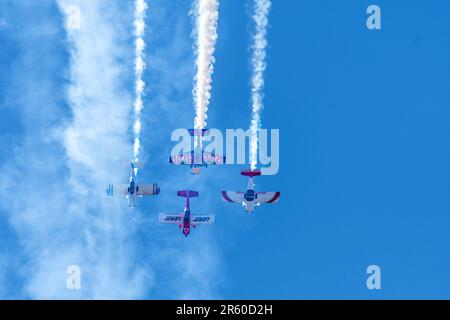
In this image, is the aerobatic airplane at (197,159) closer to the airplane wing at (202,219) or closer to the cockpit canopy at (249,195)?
the cockpit canopy at (249,195)

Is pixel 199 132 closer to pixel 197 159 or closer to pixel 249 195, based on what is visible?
pixel 197 159

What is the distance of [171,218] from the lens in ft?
234

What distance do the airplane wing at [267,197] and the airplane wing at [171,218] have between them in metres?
5.83

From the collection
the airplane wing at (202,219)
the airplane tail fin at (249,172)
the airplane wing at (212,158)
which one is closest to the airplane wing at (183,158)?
the airplane wing at (212,158)

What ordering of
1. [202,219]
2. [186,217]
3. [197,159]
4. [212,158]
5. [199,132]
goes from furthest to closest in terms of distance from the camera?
[202,219] → [186,217] → [197,159] → [212,158] → [199,132]

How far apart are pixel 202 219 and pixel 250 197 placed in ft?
14.7

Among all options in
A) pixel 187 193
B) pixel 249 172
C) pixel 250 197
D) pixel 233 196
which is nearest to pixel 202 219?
pixel 187 193

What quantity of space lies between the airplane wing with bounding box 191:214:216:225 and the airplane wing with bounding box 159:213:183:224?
0.93 m

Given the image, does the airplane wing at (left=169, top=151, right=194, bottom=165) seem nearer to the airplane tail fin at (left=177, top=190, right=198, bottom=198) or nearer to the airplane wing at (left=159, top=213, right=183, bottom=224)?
the airplane tail fin at (left=177, top=190, right=198, bottom=198)
